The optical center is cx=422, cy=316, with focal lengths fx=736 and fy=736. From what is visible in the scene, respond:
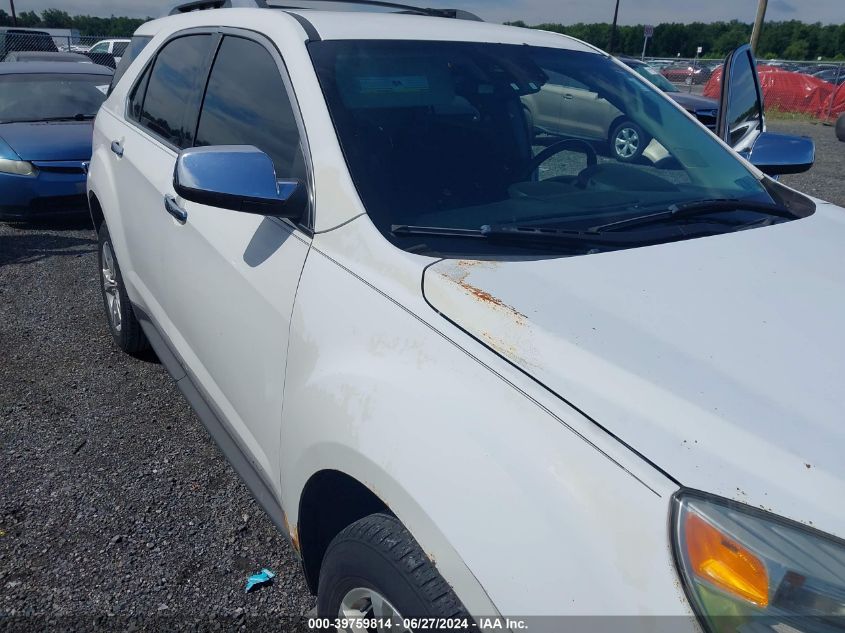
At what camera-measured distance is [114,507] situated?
289cm

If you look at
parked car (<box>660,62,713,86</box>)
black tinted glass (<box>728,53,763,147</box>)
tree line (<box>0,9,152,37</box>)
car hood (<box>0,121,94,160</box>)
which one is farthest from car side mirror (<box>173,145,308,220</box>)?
tree line (<box>0,9,152,37</box>)

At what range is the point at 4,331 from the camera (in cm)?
466

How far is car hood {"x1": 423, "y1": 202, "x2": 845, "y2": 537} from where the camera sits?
45.8 inches

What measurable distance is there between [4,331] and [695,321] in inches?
177

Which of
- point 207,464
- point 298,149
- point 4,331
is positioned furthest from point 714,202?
point 4,331

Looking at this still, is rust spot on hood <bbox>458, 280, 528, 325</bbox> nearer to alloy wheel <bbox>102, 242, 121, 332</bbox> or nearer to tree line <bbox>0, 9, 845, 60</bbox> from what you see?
alloy wheel <bbox>102, 242, 121, 332</bbox>

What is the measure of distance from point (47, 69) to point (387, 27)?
729 centimetres

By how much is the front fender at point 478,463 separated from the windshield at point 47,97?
7.19m

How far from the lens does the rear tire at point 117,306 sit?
153 inches

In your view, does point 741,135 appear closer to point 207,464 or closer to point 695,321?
point 695,321

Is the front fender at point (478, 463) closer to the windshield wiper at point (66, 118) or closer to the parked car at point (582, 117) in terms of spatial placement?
the parked car at point (582, 117)

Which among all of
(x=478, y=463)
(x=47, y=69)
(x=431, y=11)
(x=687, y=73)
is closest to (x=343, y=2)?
(x=431, y=11)

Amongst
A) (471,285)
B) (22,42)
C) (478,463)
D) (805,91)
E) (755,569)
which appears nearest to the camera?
(755,569)

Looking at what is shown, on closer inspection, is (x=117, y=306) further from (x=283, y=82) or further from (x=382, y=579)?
(x=382, y=579)
